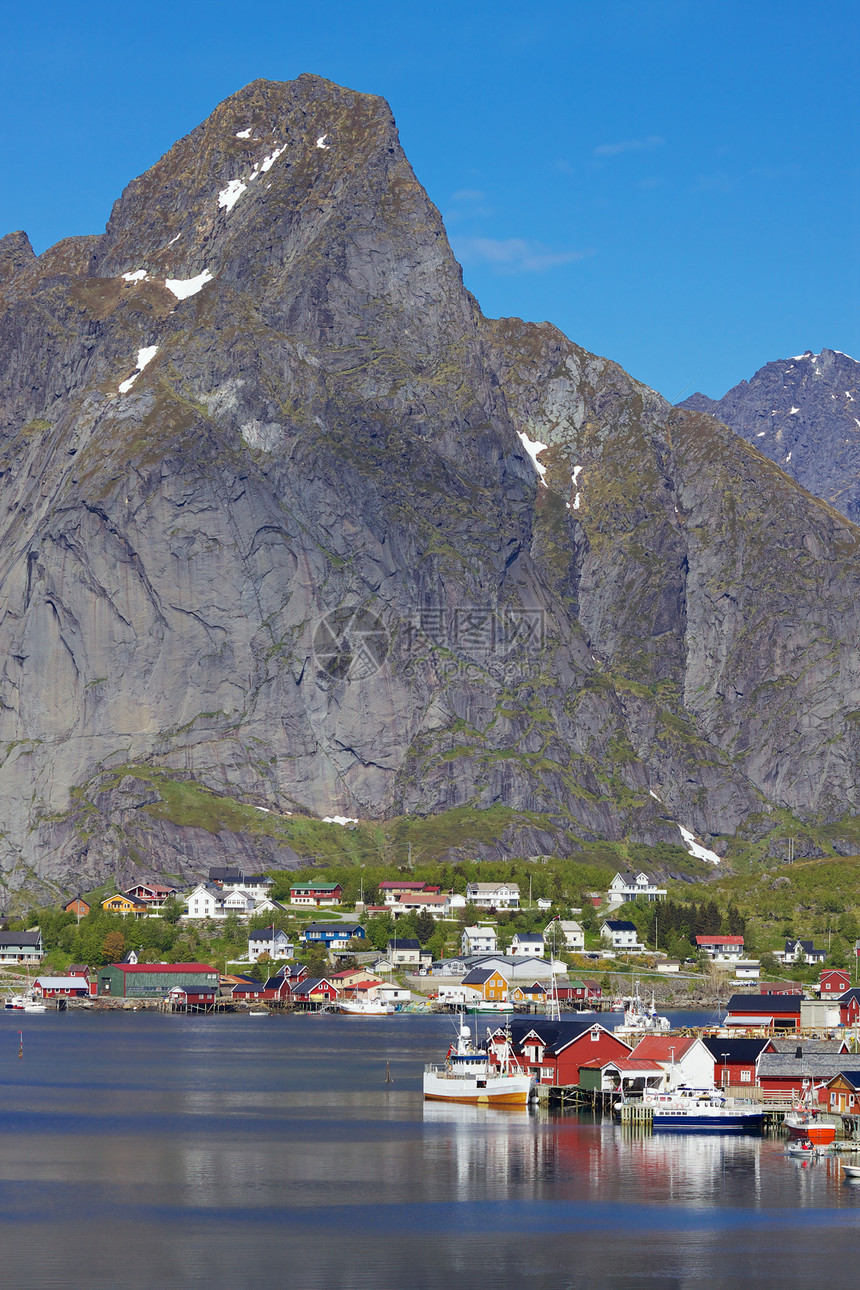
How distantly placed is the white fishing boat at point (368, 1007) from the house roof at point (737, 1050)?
93.7 meters

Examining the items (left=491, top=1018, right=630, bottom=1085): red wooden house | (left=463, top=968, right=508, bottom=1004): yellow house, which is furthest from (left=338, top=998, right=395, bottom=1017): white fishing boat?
(left=491, top=1018, right=630, bottom=1085): red wooden house

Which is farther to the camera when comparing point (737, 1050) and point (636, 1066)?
point (636, 1066)

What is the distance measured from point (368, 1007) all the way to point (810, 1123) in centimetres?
10855

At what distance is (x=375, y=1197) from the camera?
2923 inches

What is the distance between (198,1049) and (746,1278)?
3385 inches

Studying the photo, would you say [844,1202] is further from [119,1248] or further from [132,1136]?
[132,1136]

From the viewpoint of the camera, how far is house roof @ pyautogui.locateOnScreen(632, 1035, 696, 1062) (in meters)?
102

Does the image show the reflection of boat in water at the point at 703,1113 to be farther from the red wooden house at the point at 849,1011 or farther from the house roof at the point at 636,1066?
the red wooden house at the point at 849,1011

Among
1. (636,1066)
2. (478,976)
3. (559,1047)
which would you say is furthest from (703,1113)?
(478,976)

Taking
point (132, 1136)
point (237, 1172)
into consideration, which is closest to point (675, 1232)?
point (237, 1172)

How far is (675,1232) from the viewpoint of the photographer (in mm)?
68125

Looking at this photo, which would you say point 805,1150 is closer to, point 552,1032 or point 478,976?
point 552,1032

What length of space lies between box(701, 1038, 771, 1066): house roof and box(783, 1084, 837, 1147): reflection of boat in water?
13.5 feet

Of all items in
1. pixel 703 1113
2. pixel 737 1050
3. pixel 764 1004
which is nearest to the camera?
pixel 703 1113
